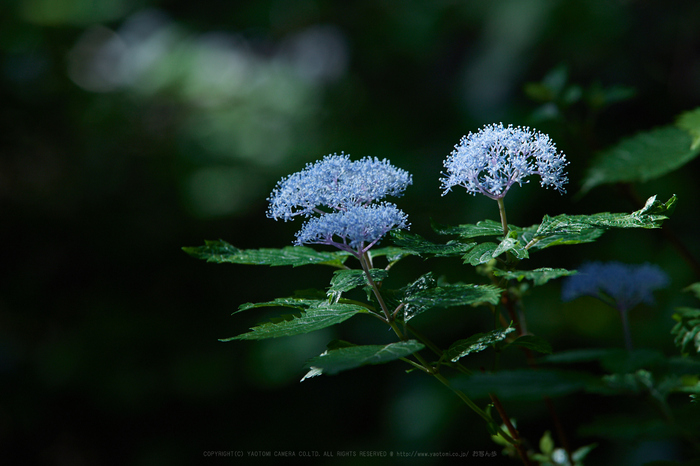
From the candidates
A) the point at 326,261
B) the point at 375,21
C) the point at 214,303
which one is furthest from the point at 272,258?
the point at 375,21

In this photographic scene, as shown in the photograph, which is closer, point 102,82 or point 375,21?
point 375,21

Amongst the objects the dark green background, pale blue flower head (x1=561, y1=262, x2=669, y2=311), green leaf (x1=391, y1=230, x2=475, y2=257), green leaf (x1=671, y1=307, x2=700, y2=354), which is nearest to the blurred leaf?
green leaf (x1=391, y1=230, x2=475, y2=257)

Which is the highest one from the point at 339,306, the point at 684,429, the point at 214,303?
the point at 214,303

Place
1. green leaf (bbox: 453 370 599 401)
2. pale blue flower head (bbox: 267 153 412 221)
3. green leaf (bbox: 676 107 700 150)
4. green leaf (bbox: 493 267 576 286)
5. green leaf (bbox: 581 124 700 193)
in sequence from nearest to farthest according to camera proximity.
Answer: green leaf (bbox: 453 370 599 401), green leaf (bbox: 493 267 576 286), pale blue flower head (bbox: 267 153 412 221), green leaf (bbox: 676 107 700 150), green leaf (bbox: 581 124 700 193)

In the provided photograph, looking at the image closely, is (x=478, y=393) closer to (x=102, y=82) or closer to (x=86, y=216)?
(x=86, y=216)

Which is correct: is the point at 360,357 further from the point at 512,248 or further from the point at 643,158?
the point at 643,158

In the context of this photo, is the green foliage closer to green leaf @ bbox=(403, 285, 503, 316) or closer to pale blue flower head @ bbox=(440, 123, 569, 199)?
green leaf @ bbox=(403, 285, 503, 316)
